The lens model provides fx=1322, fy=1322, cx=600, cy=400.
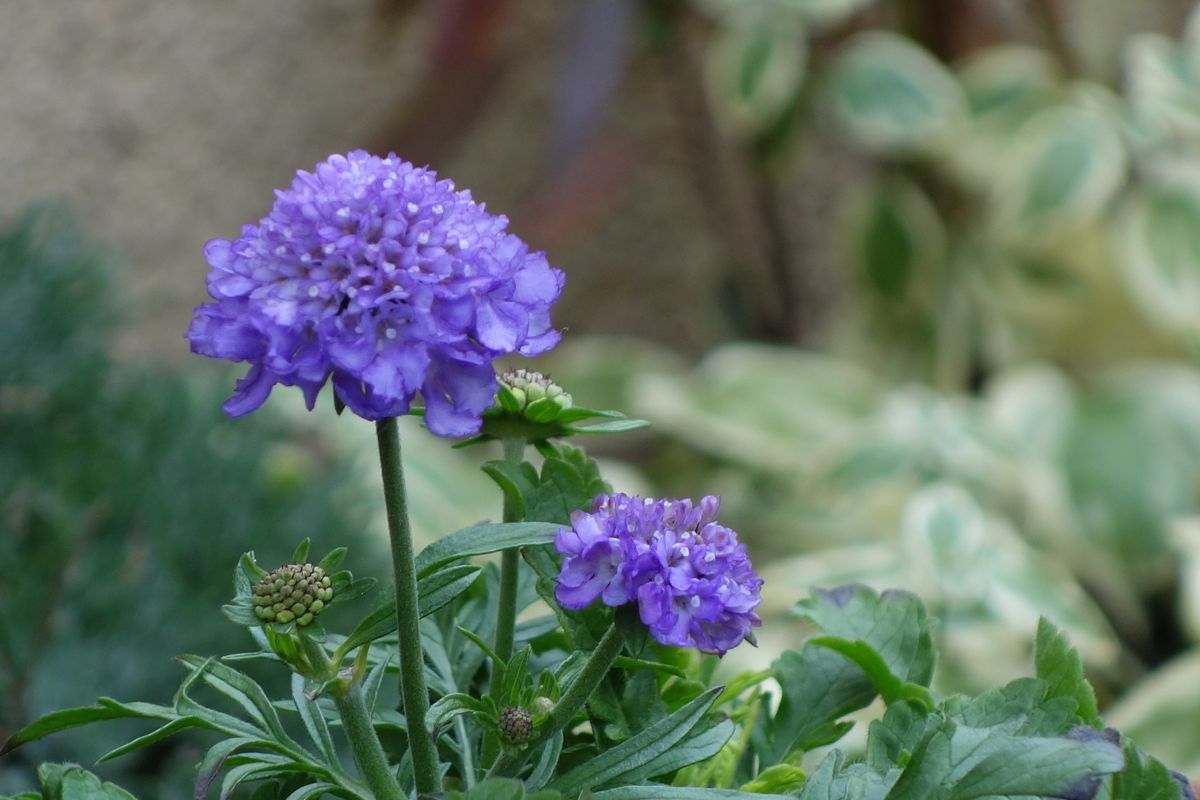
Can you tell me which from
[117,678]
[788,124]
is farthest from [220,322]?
[788,124]

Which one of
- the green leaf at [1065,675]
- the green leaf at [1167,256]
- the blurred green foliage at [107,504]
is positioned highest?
the green leaf at [1167,256]

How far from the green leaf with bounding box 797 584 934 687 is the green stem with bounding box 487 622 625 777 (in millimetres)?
103

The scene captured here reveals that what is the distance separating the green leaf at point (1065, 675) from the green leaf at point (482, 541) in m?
0.13

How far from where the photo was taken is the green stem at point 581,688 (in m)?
0.28

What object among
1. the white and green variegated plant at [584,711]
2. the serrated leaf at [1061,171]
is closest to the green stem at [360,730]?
the white and green variegated plant at [584,711]

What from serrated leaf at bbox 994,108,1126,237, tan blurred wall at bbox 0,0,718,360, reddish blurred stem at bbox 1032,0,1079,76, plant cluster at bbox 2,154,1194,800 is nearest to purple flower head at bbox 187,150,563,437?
plant cluster at bbox 2,154,1194,800

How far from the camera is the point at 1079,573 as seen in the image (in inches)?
56.2

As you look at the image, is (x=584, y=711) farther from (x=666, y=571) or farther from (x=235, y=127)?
(x=235, y=127)

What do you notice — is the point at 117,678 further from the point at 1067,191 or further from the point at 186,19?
Result: the point at 186,19

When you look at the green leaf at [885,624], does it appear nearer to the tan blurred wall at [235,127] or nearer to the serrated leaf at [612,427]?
the serrated leaf at [612,427]

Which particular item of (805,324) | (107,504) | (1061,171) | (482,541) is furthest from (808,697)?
(805,324)

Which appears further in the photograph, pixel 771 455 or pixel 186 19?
pixel 186 19

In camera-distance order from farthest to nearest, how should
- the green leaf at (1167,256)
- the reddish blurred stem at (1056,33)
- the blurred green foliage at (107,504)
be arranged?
1. the reddish blurred stem at (1056,33)
2. the green leaf at (1167,256)
3. the blurred green foliage at (107,504)

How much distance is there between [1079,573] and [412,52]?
3.75 feet
